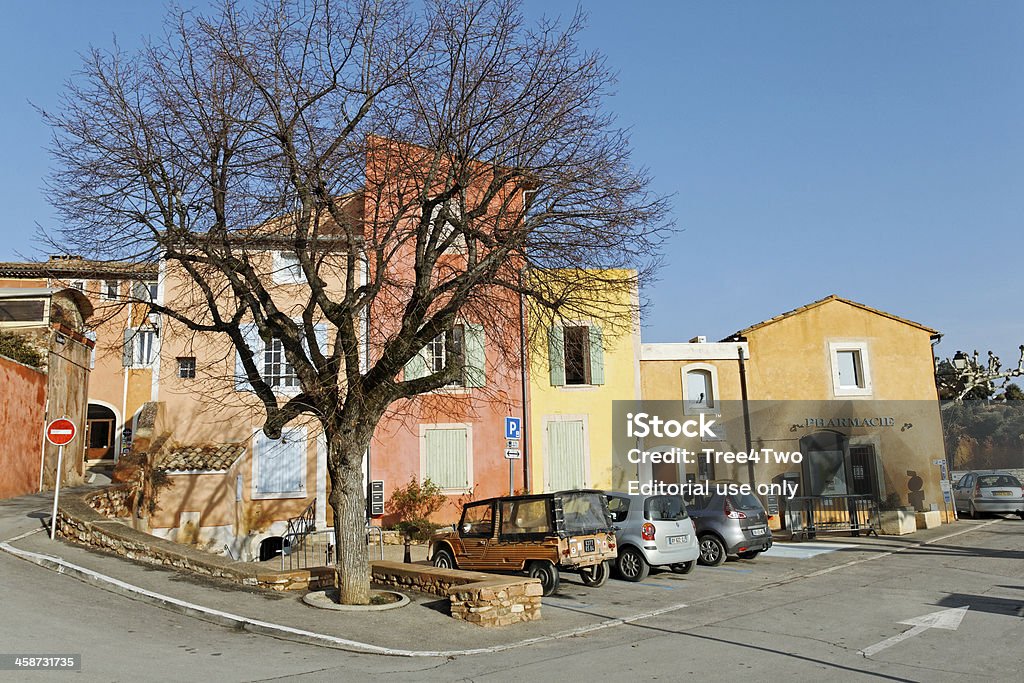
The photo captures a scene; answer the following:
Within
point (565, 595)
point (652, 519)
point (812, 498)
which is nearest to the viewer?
point (565, 595)

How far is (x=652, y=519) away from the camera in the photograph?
47.5 feet

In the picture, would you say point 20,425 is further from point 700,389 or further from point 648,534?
point 700,389

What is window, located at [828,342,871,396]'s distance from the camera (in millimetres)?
24891

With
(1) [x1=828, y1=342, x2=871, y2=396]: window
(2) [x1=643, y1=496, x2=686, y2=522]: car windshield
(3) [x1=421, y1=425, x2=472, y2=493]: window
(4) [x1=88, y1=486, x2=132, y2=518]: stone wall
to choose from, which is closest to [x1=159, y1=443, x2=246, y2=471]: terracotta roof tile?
(4) [x1=88, y1=486, x2=132, y2=518]: stone wall

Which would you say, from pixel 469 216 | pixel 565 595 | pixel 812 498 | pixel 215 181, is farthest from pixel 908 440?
pixel 215 181

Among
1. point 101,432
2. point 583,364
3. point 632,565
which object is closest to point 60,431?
point 632,565

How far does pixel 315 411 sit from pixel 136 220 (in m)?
3.87

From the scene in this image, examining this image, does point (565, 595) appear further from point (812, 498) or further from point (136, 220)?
point (812, 498)

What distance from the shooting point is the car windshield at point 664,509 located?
14578mm

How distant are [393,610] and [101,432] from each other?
2715 cm

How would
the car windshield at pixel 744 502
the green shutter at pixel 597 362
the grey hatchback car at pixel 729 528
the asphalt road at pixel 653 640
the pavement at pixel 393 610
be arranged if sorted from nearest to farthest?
the asphalt road at pixel 653 640 < the pavement at pixel 393 610 < the grey hatchback car at pixel 729 528 < the car windshield at pixel 744 502 < the green shutter at pixel 597 362

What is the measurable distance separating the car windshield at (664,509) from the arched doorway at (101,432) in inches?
1025

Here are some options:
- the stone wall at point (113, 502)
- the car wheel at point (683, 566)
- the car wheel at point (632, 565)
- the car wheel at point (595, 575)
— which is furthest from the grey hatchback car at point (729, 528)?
the stone wall at point (113, 502)

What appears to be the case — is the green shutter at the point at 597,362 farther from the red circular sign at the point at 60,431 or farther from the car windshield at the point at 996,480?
the car windshield at the point at 996,480
